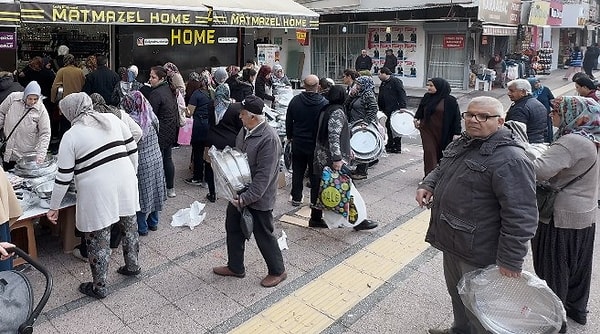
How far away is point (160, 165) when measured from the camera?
5.38m

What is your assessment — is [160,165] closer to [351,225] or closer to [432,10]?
[351,225]

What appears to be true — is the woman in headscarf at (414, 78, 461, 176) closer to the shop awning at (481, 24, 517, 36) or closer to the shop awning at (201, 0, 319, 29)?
the shop awning at (201, 0, 319, 29)

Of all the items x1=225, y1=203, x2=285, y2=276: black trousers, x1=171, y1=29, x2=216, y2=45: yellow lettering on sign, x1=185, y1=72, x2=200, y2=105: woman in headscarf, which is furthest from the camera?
x1=171, y1=29, x2=216, y2=45: yellow lettering on sign

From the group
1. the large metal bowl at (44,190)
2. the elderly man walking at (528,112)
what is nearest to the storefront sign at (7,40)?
the large metal bowl at (44,190)

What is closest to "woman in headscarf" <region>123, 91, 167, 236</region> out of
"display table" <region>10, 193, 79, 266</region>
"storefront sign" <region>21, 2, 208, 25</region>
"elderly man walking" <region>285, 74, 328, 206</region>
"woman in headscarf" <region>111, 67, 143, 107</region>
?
"woman in headscarf" <region>111, 67, 143, 107</region>

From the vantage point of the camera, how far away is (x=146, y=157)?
Answer: 17.1 ft

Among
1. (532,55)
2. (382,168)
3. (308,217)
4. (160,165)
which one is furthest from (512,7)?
(160,165)

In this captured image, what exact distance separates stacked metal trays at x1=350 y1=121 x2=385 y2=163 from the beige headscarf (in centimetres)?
415

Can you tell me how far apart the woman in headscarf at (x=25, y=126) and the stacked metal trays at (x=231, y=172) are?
220 cm

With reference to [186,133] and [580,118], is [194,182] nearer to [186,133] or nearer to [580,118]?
[186,133]

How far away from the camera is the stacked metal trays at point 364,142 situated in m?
7.52

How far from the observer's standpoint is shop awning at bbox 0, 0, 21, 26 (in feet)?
19.7

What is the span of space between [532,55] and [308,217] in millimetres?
20125

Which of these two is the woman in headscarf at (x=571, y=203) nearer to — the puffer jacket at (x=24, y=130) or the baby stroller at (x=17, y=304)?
the baby stroller at (x=17, y=304)
